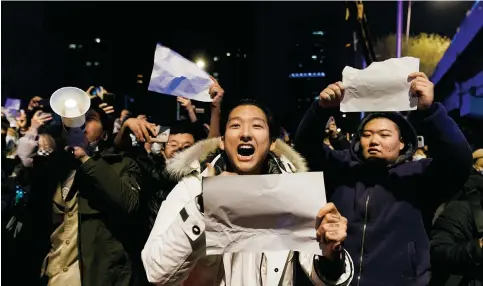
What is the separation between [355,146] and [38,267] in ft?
10.6

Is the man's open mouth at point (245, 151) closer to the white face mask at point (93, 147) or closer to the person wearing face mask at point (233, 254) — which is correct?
the person wearing face mask at point (233, 254)

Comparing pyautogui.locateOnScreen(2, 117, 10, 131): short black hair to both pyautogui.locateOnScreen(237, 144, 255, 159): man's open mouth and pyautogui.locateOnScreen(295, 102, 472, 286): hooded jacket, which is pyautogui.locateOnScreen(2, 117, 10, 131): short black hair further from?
pyautogui.locateOnScreen(237, 144, 255, 159): man's open mouth

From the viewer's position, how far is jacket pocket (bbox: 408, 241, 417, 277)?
3201 millimetres

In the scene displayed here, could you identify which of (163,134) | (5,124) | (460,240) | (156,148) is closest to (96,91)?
(156,148)

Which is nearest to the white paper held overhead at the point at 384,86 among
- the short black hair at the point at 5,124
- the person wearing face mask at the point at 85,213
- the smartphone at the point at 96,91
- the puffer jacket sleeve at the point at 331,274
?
the puffer jacket sleeve at the point at 331,274

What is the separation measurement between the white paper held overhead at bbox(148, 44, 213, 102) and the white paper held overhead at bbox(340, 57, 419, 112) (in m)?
1.28

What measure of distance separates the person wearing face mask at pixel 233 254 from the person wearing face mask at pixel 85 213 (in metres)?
1.29

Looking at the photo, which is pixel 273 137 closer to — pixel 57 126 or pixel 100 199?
pixel 100 199

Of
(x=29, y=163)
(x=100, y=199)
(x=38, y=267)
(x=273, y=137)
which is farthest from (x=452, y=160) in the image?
(x=29, y=163)

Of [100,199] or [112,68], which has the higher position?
[112,68]

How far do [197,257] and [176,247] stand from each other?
0.11m

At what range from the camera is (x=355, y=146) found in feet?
12.1

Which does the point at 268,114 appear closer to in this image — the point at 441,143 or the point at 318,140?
the point at 318,140

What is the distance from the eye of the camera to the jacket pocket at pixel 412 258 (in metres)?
3.20
